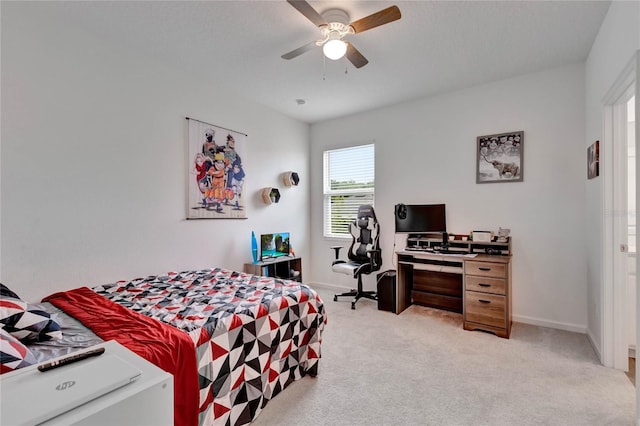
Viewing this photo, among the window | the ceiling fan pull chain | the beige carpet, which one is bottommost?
the beige carpet

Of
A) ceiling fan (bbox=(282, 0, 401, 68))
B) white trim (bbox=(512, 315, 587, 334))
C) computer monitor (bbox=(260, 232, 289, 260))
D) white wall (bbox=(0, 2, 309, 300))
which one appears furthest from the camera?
computer monitor (bbox=(260, 232, 289, 260))

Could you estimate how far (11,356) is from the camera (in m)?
1.05

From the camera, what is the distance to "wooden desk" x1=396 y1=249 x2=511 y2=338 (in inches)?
116

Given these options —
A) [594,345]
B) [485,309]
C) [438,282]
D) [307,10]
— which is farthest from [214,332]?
[594,345]

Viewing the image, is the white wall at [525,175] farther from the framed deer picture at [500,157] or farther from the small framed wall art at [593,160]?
the small framed wall art at [593,160]

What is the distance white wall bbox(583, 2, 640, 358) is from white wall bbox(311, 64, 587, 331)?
6.1 inches

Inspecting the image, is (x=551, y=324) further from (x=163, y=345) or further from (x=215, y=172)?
(x=215, y=172)

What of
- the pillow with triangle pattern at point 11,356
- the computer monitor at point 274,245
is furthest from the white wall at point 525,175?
the pillow with triangle pattern at point 11,356

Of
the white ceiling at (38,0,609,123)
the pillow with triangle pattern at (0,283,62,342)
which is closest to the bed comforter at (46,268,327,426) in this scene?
the pillow with triangle pattern at (0,283,62,342)

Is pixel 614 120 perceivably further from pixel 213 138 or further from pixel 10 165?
pixel 10 165

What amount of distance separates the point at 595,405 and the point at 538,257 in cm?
167

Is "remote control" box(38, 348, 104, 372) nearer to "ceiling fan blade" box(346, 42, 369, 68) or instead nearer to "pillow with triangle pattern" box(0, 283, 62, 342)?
"pillow with triangle pattern" box(0, 283, 62, 342)

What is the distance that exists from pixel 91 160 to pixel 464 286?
3.66 meters

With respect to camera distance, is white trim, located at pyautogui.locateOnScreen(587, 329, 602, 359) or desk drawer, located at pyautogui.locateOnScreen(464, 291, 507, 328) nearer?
white trim, located at pyautogui.locateOnScreen(587, 329, 602, 359)
